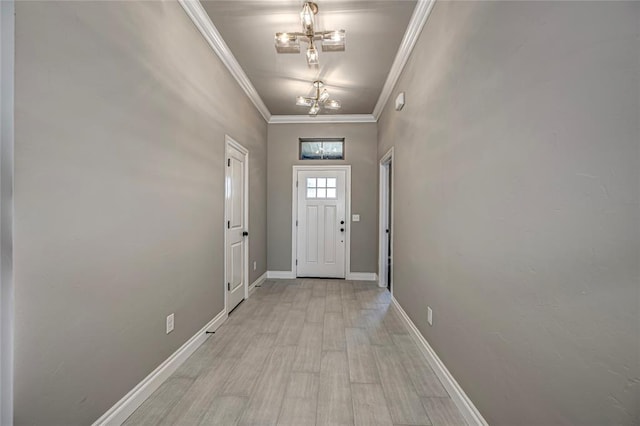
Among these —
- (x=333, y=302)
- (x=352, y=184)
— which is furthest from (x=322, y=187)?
(x=333, y=302)

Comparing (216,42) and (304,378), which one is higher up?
(216,42)

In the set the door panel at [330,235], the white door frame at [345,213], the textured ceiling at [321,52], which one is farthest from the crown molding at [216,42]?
the door panel at [330,235]

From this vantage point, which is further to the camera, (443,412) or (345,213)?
(345,213)

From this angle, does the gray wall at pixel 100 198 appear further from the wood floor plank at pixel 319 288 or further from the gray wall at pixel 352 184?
the gray wall at pixel 352 184

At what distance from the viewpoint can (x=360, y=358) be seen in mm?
2277

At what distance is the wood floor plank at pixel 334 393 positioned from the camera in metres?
1.60

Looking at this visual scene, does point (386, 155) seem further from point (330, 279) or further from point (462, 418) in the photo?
point (462, 418)

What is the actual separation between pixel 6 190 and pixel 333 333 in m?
2.54

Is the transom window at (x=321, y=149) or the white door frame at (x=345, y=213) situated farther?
the transom window at (x=321, y=149)

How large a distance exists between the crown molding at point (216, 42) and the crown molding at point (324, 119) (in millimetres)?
954

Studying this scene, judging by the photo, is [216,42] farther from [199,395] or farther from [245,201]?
[199,395]

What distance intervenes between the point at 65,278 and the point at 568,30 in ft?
7.08

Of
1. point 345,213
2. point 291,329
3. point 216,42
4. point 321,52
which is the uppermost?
point 321,52

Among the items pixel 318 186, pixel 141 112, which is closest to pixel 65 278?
pixel 141 112
